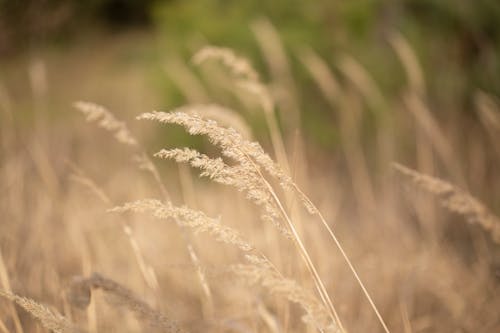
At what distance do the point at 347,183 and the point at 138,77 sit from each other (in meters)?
4.69

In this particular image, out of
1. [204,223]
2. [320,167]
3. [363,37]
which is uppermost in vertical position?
[363,37]

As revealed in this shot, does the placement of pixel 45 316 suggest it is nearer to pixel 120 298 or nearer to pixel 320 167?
pixel 120 298

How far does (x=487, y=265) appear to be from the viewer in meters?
1.96

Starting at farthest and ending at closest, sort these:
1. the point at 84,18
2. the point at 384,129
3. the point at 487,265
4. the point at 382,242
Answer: the point at 84,18 → the point at 384,129 → the point at 382,242 → the point at 487,265

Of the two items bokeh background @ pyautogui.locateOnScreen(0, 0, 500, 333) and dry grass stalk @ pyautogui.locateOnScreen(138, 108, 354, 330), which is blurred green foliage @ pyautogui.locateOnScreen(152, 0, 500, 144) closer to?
bokeh background @ pyautogui.locateOnScreen(0, 0, 500, 333)

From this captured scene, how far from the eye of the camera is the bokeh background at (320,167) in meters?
1.75

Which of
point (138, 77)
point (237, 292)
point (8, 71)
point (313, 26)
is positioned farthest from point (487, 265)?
point (8, 71)

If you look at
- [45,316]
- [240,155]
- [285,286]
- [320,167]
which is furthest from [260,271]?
[320,167]

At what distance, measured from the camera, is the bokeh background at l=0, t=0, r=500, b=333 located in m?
1.75

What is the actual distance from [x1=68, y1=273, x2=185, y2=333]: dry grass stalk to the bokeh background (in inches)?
5.2

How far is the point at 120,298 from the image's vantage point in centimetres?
93

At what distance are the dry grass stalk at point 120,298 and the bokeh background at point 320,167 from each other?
0.44 ft

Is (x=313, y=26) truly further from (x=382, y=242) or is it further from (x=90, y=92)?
(x=90, y=92)

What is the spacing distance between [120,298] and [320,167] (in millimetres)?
2928
